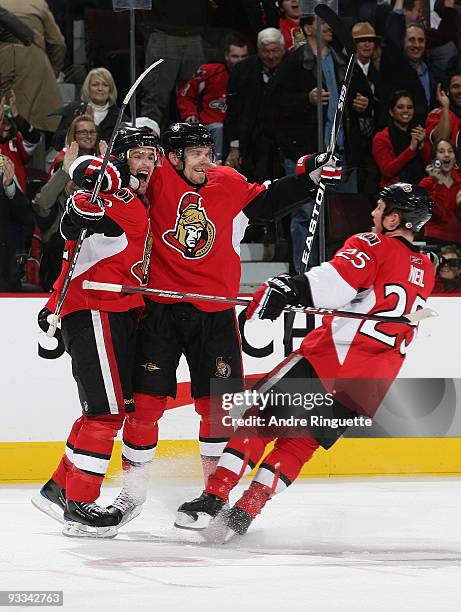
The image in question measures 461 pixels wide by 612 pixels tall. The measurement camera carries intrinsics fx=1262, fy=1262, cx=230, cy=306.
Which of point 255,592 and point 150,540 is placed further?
point 150,540

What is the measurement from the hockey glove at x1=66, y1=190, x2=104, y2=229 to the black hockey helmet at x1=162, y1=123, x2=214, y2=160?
40 cm

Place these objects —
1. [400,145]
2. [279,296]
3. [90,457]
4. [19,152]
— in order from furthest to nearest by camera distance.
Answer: [400,145]
[19,152]
[90,457]
[279,296]

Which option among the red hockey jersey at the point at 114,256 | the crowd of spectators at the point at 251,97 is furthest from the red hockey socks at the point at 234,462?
the crowd of spectators at the point at 251,97

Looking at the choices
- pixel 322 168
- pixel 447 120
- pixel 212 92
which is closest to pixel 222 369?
pixel 322 168

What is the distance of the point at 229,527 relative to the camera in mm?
4051

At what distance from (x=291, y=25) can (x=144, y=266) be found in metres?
2.33

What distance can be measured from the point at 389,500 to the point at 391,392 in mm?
747

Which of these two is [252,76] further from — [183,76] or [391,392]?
[391,392]

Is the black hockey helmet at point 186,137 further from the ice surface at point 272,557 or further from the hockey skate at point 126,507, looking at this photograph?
the ice surface at point 272,557

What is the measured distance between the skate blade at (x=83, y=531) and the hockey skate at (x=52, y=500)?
176mm

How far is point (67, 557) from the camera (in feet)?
12.1

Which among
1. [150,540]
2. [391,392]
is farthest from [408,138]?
[150,540]

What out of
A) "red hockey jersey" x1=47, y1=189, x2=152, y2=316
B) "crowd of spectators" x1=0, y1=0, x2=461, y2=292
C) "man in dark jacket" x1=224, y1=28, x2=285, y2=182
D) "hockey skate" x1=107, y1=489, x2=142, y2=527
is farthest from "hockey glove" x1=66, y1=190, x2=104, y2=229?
"man in dark jacket" x1=224, y1=28, x2=285, y2=182

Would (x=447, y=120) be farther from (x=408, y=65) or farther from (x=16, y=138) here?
(x=16, y=138)
